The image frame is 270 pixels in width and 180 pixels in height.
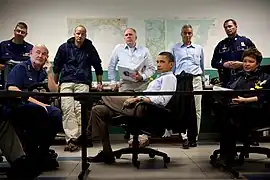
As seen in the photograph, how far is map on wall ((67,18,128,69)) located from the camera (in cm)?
561

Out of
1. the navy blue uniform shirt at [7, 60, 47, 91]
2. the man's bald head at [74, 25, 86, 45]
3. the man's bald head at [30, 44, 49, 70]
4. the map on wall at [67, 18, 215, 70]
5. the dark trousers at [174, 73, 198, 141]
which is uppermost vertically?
the map on wall at [67, 18, 215, 70]

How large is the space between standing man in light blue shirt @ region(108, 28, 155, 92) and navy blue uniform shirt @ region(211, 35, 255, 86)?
0.81 m

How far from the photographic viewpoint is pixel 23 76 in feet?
10.4

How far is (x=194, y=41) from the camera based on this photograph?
5.64 meters

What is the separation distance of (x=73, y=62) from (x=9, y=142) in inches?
67.5

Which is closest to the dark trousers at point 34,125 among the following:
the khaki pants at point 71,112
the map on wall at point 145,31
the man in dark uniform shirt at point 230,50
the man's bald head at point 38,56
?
the man's bald head at point 38,56

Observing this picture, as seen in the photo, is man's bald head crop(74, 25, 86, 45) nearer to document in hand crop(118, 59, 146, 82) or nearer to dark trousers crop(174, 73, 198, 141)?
document in hand crop(118, 59, 146, 82)

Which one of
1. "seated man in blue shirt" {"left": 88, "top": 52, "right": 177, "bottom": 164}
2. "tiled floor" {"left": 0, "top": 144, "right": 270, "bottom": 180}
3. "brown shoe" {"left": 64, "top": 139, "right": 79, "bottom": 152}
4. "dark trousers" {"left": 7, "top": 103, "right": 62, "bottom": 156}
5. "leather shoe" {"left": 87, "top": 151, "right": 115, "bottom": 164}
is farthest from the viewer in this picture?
"brown shoe" {"left": 64, "top": 139, "right": 79, "bottom": 152}

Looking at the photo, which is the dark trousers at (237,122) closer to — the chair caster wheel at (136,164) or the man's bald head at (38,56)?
the chair caster wheel at (136,164)

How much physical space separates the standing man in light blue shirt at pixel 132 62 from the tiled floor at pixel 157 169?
0.87 metres

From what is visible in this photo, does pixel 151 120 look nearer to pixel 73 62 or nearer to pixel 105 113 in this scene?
pixel 105 113

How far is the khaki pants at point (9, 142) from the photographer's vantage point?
2859mm

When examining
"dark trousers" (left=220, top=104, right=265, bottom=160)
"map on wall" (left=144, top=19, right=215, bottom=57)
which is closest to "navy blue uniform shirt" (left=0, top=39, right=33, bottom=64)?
"map on wall" (left=144, top=19, right=215, bottom=57)

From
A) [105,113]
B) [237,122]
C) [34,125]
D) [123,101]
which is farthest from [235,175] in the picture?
[34,125]
